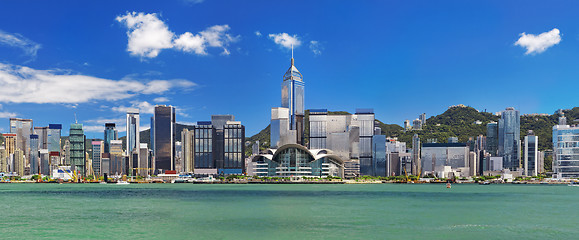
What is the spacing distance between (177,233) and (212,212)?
20.3 m

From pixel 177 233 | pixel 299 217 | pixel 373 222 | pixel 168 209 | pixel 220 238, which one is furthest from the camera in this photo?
pixel 168 209

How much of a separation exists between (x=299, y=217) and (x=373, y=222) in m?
9.02

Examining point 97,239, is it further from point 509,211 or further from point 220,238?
point 509,211

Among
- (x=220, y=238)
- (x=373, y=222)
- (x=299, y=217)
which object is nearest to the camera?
(x=220, y=238)

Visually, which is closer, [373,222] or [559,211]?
[373,222]

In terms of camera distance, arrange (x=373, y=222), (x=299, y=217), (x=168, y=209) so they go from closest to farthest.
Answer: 1. (x=373, y=222)
2. (x=299, y=217)
3. (x=168, y=209)

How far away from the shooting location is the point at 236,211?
6700 cm

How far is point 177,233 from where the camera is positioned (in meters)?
45.4

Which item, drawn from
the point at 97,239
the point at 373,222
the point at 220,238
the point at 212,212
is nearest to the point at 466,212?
the point at 373,222

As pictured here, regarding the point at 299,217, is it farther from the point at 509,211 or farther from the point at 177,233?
the point at 509,211

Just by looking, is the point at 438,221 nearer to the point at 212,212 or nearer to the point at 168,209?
the point at 212,212

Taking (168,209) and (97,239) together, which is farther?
(168,209)

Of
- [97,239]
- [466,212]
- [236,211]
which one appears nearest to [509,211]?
[466,212]

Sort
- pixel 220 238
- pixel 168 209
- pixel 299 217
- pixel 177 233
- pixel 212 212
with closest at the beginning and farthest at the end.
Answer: pixel 220 238 < pixel 177 233 < pixel 299 217 < pixel 212 212 < pixel 168 209
